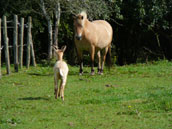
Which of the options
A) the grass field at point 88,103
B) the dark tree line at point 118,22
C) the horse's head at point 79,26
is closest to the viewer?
the grass field at point 88,103

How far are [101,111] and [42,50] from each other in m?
14.4

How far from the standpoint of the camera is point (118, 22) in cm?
2242

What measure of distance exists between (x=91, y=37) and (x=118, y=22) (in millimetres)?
7904

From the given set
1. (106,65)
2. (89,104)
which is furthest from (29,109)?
(106,65)

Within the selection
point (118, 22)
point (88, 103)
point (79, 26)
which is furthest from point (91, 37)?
point (118, 22)

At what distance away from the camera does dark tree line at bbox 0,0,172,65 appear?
19.0 m

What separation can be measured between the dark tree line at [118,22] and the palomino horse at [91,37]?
112 inches

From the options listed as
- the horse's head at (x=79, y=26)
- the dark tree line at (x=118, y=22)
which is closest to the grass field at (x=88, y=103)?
the horse's head at (x=79, y=26)

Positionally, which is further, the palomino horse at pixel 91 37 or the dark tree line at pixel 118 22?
the dark tree line at pixel 118 22

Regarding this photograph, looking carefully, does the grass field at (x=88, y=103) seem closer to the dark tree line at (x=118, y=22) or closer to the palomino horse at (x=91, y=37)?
the palomino horse at (x=91, y=37)

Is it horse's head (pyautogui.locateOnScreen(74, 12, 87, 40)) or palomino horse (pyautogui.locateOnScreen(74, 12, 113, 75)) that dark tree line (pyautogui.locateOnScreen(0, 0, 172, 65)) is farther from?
horse's head (pyautogui.locateOnScreen(74, 12, 87, 40))

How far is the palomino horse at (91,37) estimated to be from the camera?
14.2 m

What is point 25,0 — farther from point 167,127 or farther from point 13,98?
point 167,127

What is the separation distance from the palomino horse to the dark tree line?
2839mm
